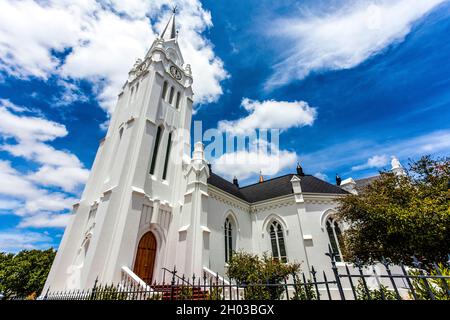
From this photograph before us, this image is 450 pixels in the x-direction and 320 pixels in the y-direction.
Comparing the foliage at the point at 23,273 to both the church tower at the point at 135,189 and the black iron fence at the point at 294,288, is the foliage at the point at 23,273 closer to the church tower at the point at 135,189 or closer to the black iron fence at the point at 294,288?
the church tower at the point at 135,189

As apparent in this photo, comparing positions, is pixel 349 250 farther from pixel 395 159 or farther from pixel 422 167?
pixel 395 159

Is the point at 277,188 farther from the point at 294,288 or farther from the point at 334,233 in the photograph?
the point at 294,288

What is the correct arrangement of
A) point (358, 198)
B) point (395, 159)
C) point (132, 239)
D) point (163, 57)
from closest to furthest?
point (132, 239) → point (358, 198) → point (163, 57) → point (395, 159)

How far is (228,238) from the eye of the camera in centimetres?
1623

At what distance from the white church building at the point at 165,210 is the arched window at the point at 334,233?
0.08 metres

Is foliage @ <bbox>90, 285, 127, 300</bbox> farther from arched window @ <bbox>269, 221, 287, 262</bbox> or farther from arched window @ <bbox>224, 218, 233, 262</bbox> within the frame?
arched window @ <bbox>269, 221, 287, 262</bbox>

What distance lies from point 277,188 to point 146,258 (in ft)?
46.2

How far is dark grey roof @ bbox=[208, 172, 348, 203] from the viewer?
62.2 ft

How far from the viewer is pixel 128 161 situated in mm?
12703

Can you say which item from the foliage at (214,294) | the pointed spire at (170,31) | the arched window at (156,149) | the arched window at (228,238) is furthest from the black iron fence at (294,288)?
the pointed spire at (170,31)

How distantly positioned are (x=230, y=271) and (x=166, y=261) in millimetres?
4021

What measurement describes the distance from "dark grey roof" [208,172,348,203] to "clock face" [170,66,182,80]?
9873 mm
